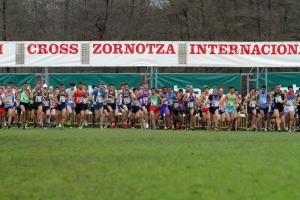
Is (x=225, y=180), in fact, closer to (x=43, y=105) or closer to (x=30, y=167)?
(x=30, y=167)

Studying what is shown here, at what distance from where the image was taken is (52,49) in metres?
34.3

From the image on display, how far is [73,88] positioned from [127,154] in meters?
16.2

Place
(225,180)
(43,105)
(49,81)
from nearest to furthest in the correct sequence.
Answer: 1. (225,180)
2. (43,105)
3. (49,81)

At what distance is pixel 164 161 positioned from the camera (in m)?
15.8

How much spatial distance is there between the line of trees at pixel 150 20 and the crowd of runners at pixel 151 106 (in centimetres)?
2050

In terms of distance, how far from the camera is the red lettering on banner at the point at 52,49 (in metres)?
34.3

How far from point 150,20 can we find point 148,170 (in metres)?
42.6

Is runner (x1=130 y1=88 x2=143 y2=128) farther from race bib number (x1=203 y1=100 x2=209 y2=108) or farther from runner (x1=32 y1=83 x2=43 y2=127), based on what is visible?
runner (x1=32 y1=83 x2=43 y2=127)

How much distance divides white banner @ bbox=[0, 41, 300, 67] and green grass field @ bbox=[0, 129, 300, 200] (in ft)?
42.3

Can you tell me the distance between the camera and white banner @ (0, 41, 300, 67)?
112 feet

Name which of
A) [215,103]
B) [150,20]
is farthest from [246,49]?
[150,20]

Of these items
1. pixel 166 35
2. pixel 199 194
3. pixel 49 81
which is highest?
pixel 166 35

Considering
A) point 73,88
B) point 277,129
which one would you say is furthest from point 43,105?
point 277,129

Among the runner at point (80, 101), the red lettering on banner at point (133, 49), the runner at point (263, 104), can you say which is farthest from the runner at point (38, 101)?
the runner at point (263, 104)
